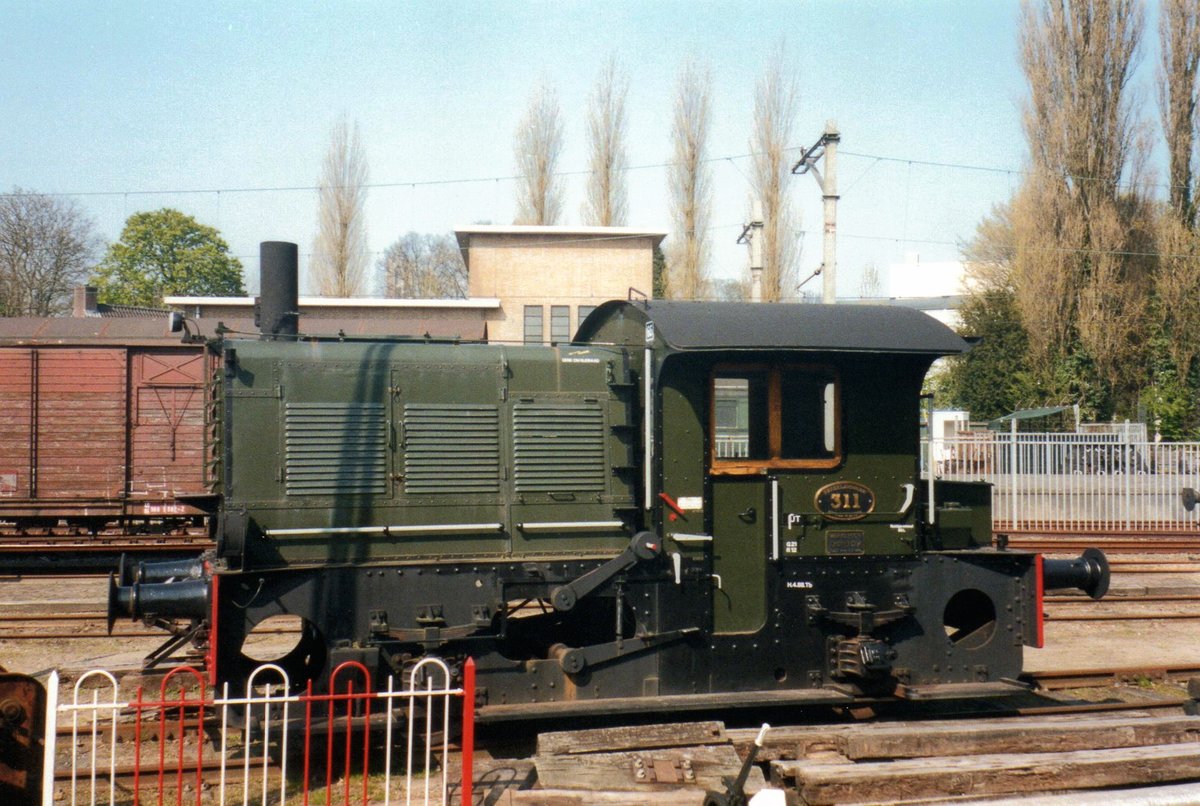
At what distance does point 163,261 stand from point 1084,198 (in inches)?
1789

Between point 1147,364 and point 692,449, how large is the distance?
3149 cm

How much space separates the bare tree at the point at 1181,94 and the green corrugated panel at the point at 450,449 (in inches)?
1330

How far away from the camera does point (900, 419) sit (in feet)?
25.7

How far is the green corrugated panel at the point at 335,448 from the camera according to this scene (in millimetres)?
7188

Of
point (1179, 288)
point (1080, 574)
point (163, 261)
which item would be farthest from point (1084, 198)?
point (163, 261)

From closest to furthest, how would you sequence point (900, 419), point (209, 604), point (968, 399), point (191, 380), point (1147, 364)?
point (209, 604) → point (900, 419) → point (191, 380) → point (1147, 364) → point (968, 399)

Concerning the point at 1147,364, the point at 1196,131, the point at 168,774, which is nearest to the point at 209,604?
the point at 168,774

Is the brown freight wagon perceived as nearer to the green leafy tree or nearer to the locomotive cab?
the locomotive cab

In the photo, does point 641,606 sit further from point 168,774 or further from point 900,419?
point 168,774

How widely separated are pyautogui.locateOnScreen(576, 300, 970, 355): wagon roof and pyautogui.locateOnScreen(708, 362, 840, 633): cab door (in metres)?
0.37

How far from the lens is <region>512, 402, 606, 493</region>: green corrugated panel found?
7527 mm

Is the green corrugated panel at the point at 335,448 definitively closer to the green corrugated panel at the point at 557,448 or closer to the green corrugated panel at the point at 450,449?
the green corrugated panel at the point at 450,449

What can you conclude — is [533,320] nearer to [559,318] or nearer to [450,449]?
[559,318]

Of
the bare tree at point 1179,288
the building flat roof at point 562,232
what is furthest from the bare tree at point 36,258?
the bare tree at point 1179,288
